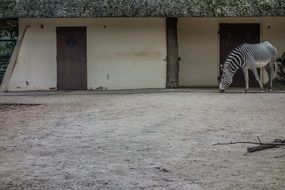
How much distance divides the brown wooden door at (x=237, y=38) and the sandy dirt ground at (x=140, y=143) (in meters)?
4.28

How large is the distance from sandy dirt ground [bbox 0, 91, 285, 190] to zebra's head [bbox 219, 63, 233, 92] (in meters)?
2.11

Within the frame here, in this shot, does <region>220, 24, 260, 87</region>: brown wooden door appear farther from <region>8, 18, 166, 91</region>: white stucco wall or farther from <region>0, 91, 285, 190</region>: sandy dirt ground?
<region>0, 91, 285, 190</region>: sandy dirt ground

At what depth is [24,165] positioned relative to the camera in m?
7.06

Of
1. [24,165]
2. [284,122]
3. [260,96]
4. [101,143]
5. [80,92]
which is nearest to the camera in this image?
[24,165]

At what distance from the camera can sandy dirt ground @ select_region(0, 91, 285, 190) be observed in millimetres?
6211

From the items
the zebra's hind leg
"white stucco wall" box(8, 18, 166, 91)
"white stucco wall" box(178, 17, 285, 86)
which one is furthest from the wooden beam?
the zebra's hind leg

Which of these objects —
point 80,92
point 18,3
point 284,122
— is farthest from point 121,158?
point 18,3

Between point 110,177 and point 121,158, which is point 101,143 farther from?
point 110,177

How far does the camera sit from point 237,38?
1912cm

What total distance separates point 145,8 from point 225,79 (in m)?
3.12

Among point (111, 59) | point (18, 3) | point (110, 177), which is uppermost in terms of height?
point (18, 3)

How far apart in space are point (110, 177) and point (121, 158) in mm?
1127

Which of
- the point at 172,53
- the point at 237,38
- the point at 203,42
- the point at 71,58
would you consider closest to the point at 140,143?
the point at 172,53

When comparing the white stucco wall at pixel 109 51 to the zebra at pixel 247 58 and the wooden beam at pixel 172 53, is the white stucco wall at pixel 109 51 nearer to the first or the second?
the wooden beam at pixel 172 53
